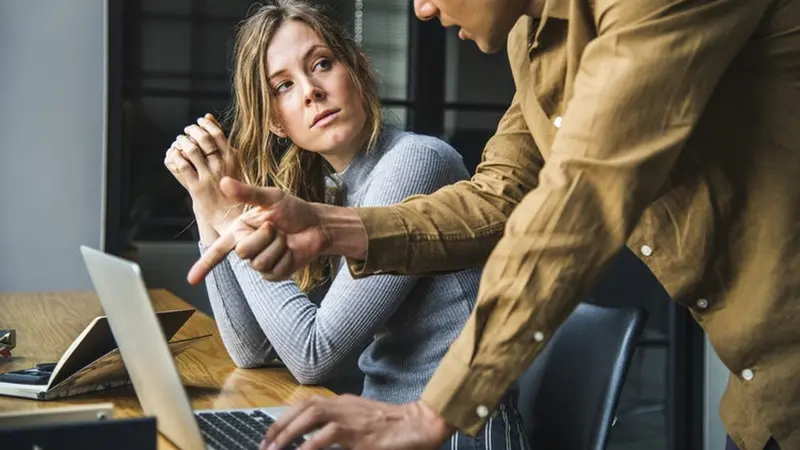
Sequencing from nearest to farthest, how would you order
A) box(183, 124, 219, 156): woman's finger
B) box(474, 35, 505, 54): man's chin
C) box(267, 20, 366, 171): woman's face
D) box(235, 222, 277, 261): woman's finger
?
1. box(235, 222, 277, 261): woman's finger
2. box(474, 35, 505, 54): man's chin
3. box(183, 124, 219, 156): woman's finger
4. box(267, 20, 366, 171): woman's face

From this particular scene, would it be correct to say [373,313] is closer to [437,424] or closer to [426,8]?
[426,8]

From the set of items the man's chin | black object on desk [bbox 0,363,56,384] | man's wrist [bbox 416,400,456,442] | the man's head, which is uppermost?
the man's head

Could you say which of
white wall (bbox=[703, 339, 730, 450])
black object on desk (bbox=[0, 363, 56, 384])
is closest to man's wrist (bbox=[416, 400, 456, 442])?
black object on desk (bbox=[0, 363, 56, 384])

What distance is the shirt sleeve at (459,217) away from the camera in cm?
137

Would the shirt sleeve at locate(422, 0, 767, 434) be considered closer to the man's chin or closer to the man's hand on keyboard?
the man's hand on keyboard

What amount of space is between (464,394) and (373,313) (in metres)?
0.73

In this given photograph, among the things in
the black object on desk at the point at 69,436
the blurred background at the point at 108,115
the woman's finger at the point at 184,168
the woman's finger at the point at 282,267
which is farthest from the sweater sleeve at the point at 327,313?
the blurred background at the point at 108,115

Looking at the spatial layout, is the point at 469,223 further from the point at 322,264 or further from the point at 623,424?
the point at 623,424

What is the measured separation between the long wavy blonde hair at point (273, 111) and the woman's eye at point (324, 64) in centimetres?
2

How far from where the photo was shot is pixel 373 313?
68.7 inches

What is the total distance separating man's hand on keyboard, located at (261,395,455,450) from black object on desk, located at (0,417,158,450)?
201mm

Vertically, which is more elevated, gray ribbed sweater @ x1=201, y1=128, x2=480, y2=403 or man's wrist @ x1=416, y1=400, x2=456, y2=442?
man's wrist @ x1=416, y1=400, x2=456, y2=442

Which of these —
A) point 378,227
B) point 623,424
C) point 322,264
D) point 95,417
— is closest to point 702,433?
point 623,424

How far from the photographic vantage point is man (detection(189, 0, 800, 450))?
1.03 metres
